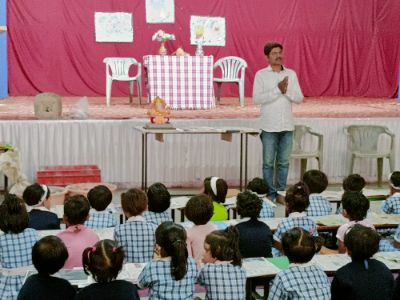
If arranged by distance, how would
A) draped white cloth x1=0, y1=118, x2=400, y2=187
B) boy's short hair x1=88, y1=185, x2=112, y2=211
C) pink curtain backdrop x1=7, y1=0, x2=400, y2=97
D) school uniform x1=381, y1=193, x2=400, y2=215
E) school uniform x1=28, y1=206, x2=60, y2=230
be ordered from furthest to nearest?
1. pink curtain backdrop x1=7, y1=0, x2=400, y2=97
2. draped white cloth x1=0, y1=118, x2=400, y2=187
3. school uniform x1=381, y1=193, x2=400, y2=215
4. boy's short hair x1=88, y1=185, x2=112, y2=211
5. school uniform x1=28, y1=206, x2=60, y2=230

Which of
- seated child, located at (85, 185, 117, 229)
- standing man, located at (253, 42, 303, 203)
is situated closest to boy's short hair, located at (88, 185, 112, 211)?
seated child, located at (85, 185, 117, 229)

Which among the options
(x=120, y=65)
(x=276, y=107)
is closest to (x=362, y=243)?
(x=276, y=107)

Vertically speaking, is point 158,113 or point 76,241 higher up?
point 158,113

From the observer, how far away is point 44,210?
13.1 ft

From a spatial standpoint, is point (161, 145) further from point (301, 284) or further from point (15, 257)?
point (301, 284)

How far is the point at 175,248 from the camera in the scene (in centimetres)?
270

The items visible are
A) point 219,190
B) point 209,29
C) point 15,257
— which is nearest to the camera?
point 15,257

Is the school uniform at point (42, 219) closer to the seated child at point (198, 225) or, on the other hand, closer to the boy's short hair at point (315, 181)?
the seated child at point (198, 225)

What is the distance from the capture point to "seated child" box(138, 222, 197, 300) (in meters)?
2.71

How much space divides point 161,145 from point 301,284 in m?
4.55

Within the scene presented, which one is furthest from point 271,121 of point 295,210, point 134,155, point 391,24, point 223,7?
point 391,24

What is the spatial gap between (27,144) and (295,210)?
12.5 ft

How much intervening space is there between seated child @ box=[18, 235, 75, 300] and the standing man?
3558 mm

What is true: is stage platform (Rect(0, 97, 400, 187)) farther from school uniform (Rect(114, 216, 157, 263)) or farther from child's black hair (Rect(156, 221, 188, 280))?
child's black hair (Rect(156, 221, 188, 280))
